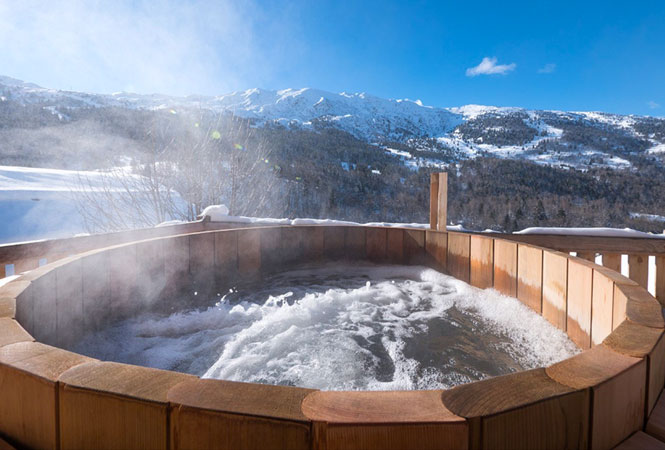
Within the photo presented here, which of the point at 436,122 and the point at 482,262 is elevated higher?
the point at 436,122

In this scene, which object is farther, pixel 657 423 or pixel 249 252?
pixel 249 252

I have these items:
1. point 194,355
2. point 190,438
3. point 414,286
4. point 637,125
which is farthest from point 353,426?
point 637,125

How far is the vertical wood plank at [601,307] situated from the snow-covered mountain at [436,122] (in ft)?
27.7

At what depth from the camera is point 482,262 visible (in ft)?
7.80

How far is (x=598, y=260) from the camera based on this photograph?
9.22 feet

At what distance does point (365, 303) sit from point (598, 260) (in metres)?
2.06

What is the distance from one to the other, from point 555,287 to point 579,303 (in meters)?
0.22

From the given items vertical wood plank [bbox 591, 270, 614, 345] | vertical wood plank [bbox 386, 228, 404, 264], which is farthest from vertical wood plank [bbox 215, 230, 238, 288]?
vertical wood plank [bbox 591, 270, 614, 345]

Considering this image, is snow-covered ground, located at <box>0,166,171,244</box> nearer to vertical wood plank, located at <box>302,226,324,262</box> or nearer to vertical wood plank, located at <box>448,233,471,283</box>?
vertical wood plank, located at <box>302,226,324,262</box>

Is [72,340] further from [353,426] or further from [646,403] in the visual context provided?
Result: [646,403]

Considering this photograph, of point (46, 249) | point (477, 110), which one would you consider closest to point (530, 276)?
point (46, 249)

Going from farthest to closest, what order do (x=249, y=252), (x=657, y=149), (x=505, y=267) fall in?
1. (x=657, y=149)
2. (x=249, y=252)
3. (x=505, y=267)

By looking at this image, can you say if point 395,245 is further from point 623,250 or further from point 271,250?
point 623,250

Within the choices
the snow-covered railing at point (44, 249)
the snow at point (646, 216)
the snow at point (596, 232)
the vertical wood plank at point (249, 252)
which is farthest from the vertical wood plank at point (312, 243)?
the snow at point (646, 216)
